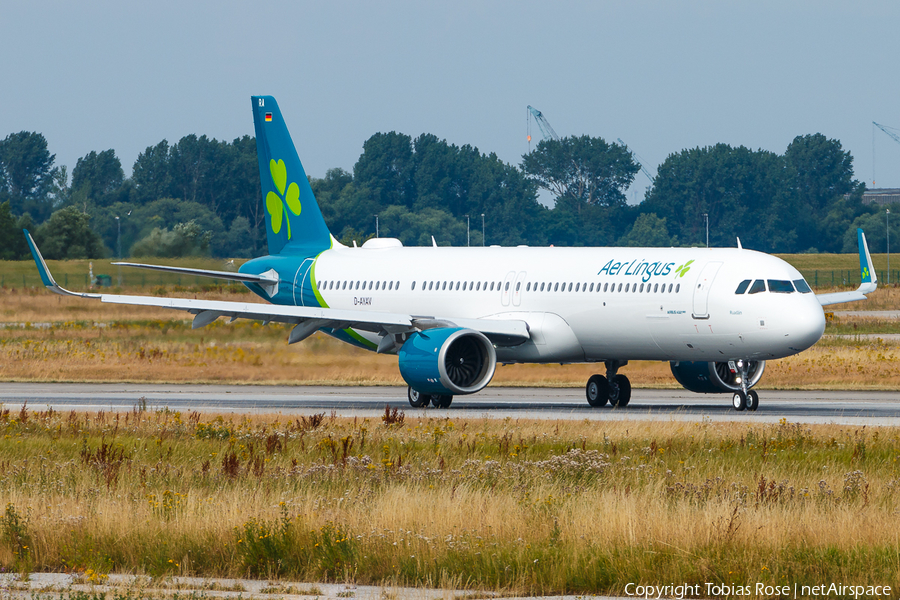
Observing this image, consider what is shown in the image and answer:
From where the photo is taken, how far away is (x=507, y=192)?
190375 mm

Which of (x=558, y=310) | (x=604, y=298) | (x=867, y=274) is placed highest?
(x=867, y=274)

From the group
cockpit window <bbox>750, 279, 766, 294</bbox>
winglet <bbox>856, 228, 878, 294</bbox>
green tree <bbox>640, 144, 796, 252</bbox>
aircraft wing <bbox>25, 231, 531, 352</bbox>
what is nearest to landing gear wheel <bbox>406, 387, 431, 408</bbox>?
aircraft wing <bbox>25, 231, 531, 352</bbox>

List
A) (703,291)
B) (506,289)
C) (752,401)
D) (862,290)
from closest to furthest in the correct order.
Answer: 1. (703,291)
2. (752,401)
3. (506,289)
4. (862,290)

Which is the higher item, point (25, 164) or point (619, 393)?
point (25, 164)

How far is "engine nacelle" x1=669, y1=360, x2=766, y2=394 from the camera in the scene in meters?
33.2

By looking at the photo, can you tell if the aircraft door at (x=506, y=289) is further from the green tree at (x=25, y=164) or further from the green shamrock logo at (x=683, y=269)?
the green tree at (x=25, y=164)

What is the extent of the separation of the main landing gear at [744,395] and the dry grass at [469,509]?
721 centimetres

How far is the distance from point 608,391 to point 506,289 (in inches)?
150

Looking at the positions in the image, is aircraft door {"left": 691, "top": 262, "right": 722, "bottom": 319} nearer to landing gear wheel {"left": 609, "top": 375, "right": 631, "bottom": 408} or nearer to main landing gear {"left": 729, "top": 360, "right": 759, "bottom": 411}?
main landing gear {"left": 729, "top": 360, "right": 759, "bottom": 411}

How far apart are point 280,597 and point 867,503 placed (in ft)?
25.3

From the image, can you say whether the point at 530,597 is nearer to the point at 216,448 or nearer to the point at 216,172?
the point at 216,448

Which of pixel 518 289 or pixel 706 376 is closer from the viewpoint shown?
pixel 706 376

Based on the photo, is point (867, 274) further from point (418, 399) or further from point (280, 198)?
point (280, 198)

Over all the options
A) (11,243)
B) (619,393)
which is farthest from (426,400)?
(11,243)
